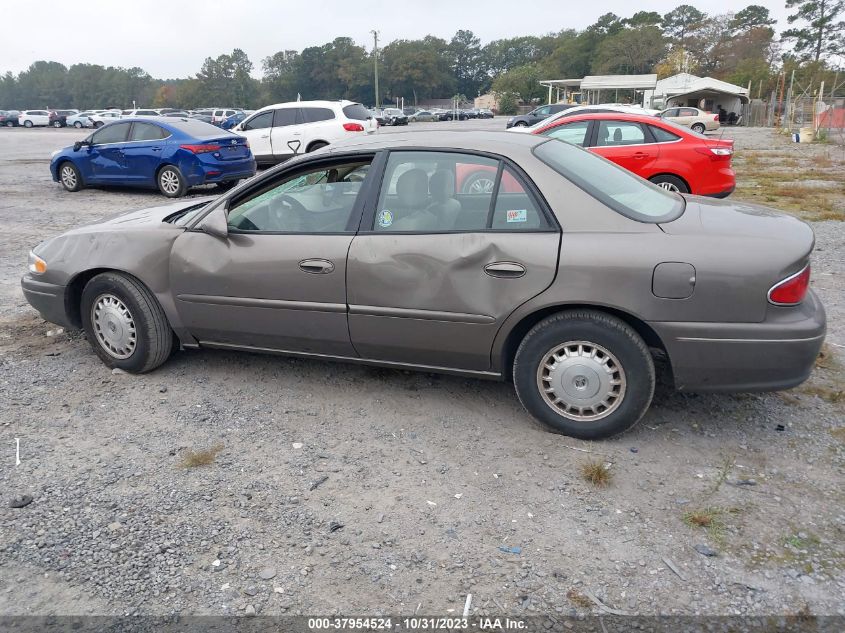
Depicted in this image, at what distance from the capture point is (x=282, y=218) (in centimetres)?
411

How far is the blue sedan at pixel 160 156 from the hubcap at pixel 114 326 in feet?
27.0

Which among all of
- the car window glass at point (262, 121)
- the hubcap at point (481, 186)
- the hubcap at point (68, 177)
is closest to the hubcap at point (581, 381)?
the hubcap at point (481, 186)

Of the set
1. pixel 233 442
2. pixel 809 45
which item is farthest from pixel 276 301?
pixel 809 45

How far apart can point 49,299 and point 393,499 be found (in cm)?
306

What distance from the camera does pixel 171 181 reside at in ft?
40.3

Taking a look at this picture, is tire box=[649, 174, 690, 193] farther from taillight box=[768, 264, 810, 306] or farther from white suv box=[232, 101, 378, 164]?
white suv box=[232, 101, 378, 164]

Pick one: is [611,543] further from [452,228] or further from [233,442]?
[233,442]

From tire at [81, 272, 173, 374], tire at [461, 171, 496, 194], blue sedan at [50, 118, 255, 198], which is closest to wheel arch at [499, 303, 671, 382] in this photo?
tire at [461, 171, 496, 194]

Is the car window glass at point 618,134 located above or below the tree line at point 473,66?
below

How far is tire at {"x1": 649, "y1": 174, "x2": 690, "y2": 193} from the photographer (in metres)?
9.33

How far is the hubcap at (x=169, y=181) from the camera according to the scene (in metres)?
12.3

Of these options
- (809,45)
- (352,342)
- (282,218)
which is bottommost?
(352,342)

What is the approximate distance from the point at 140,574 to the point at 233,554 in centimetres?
36

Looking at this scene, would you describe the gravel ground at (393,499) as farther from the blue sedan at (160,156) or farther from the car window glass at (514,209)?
the blue sedan at (160,156)
